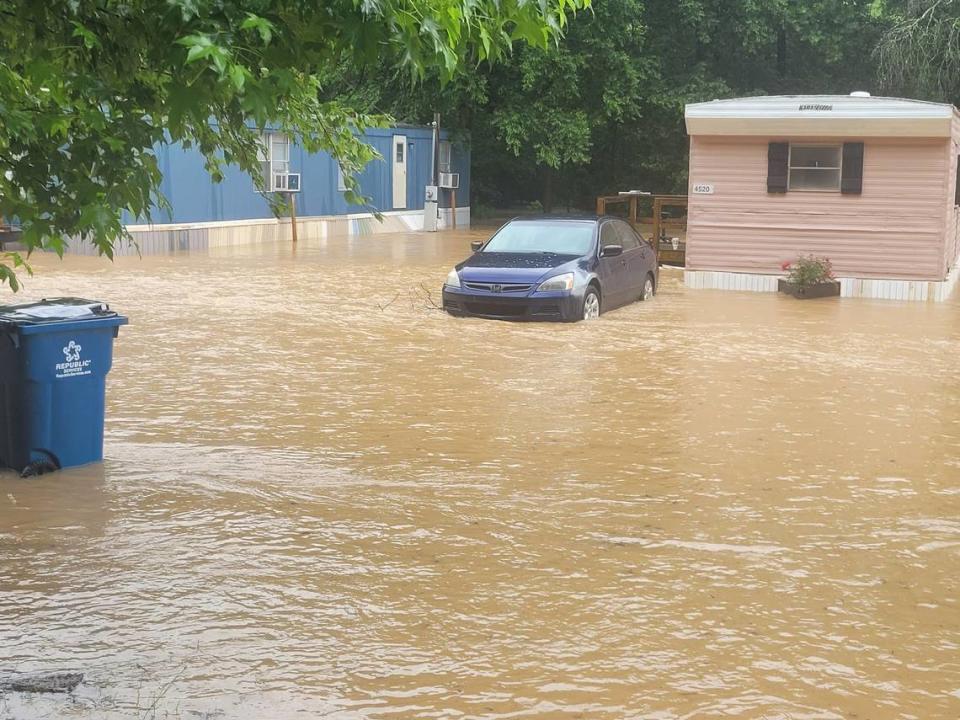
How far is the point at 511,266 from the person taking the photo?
16.5 meters

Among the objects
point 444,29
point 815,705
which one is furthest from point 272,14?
point 815,705

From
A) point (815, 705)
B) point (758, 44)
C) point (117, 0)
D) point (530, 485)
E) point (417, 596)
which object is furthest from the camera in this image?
point (758, 44)

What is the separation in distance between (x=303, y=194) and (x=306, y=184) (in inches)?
11.0

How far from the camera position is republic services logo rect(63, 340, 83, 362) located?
27.0 feet

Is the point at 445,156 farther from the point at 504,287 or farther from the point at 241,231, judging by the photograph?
the point at 504,287

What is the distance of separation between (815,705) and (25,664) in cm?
320

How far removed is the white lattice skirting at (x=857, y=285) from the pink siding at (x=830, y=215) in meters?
0.12

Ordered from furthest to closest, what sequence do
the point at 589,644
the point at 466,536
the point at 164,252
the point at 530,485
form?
the point at 164,252 → the point at 530,485 → the point at 466,536 → the point at 589,644

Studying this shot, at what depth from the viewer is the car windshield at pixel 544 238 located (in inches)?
678

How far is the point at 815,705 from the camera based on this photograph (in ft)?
16.2

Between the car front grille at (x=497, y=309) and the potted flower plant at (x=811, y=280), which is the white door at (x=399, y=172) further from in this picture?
the car front grille at (x=497, y=309)

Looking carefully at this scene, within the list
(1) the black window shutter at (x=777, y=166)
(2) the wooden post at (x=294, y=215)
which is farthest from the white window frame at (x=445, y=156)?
(1) the black window shutter at (x=777, y=166)

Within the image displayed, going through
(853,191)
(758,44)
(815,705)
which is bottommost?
(815,705)

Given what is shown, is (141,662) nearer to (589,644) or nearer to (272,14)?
(589,644)
